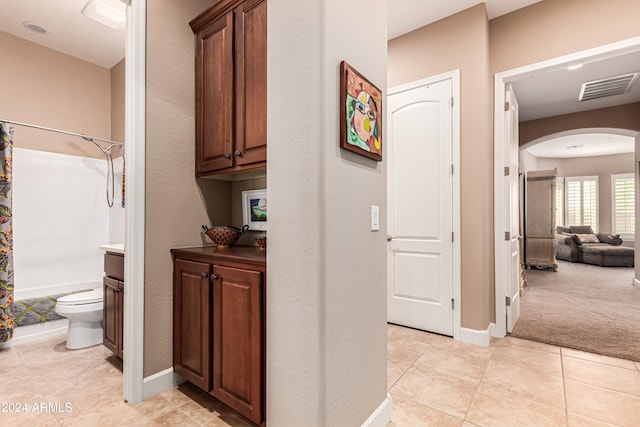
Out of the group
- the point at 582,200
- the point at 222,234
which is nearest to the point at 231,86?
the point at 222,234

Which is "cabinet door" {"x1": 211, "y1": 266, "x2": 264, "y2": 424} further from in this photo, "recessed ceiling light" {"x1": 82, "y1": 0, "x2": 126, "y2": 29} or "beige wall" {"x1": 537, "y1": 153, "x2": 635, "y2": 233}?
"beige wall" {"x1": 537, "y1": 153, "x2": 635, "y2": 233}

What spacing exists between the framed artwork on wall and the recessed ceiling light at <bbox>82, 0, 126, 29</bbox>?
2.57 meters

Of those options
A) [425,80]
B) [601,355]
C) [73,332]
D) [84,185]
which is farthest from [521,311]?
[84,185]

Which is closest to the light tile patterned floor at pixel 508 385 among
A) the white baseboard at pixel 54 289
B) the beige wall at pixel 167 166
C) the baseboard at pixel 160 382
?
Result: the baseboard at pixel 160 382

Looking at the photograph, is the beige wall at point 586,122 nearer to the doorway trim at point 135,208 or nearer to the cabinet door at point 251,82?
the cabinet door at point 251,82

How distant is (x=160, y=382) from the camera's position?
6.43 feet

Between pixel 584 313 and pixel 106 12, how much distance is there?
19.5ft

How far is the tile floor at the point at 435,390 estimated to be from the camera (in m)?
1.69

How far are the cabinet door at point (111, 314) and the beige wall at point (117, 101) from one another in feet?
6.36

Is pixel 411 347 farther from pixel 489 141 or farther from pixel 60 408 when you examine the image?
→ pixel 60 408

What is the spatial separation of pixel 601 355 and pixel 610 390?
2.23 feet

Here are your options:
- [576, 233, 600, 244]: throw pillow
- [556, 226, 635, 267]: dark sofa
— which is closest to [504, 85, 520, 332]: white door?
[556, 226, 635, 267]: dark sofa

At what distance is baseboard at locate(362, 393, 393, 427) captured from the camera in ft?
4.92

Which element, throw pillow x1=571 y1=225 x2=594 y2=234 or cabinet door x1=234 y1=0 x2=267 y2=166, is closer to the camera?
cabinet door x1=234 y1=0 x2=267 y2=166
